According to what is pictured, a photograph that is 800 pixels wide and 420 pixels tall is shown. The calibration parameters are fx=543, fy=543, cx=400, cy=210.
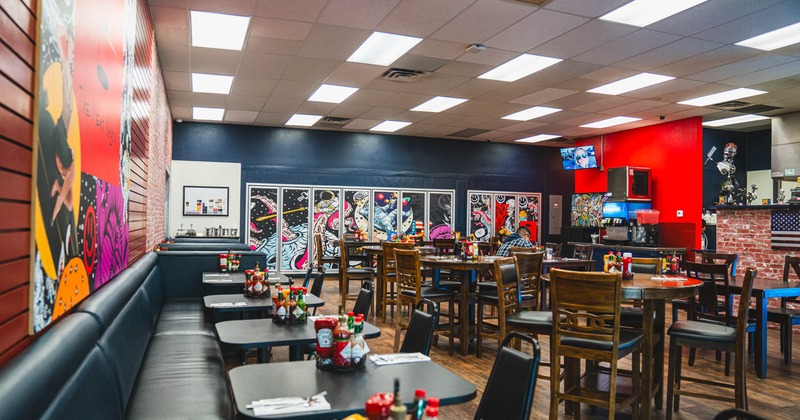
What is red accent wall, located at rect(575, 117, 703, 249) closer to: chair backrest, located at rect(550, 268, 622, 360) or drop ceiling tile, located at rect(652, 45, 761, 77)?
drop ceiling tile, located at rect(652, 45, 761, 77)

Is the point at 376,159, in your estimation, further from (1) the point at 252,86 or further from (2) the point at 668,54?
(2) the point at 668,54

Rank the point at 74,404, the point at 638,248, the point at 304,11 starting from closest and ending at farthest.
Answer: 1. the point at 74,404
2. the point at 304,11
3. the point at 638,248

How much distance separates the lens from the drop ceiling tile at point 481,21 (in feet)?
16.7

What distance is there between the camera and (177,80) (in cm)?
793

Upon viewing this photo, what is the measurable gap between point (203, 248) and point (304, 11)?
3.89 metres

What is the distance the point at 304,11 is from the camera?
17.3 ft

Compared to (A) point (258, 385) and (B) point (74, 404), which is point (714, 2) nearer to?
(A) point (258, 385)

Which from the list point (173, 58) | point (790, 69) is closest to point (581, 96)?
point (790, 69)

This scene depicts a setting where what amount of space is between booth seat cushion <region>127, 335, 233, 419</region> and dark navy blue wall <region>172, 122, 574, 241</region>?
8.24m

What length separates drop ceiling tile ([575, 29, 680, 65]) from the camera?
18.9 feet

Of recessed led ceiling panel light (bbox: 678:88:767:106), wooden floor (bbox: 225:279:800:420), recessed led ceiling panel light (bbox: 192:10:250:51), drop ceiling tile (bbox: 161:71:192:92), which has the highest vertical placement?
recessed led ceiling panel light (bbox: 192:10:250:51)

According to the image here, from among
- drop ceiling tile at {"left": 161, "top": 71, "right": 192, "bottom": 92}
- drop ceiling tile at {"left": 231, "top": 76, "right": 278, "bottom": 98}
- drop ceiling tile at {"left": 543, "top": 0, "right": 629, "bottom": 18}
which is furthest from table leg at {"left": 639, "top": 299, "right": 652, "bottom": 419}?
drop ceiling tile at {"left": 161, "top": 71, "right": 192, "bottom": 92}

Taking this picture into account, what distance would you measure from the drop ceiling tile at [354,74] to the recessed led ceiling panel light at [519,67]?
4.87 ft

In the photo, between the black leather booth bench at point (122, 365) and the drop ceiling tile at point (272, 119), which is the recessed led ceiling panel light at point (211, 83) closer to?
the drop ceiling tile at point (272, 119)
